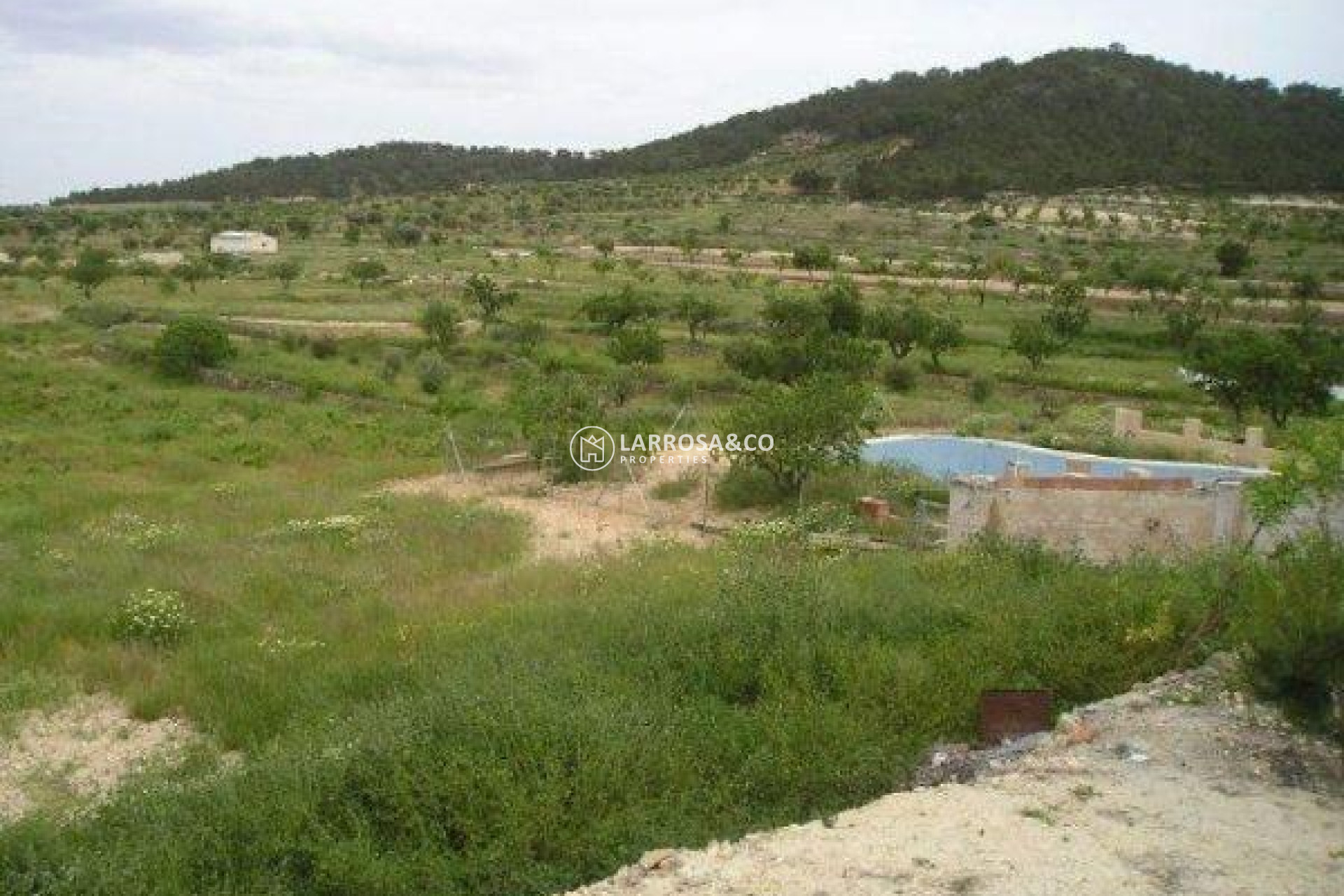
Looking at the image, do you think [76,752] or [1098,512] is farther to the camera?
[1098,512]

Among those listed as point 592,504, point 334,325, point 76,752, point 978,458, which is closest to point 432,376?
point 334,325

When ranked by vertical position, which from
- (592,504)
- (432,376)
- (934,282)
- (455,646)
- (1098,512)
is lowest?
(592,504)

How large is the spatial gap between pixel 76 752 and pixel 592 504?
936 centimetres

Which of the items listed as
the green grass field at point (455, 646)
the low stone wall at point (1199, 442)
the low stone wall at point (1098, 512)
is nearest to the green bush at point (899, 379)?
the green grass field at point (455, 646)

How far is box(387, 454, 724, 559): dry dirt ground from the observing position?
1534 centimetres

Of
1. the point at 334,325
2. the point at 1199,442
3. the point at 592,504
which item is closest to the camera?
the point at 592,504

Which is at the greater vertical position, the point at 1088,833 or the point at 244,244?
the point at 244,244

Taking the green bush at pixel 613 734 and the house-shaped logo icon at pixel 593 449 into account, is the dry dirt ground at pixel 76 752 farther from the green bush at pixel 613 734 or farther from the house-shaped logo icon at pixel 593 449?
the house-shaped logo icon at pixel 593 449

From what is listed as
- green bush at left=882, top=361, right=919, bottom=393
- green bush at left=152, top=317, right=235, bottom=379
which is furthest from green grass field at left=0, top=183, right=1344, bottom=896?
green bush at left=882, top=361, right=919, bottom=393

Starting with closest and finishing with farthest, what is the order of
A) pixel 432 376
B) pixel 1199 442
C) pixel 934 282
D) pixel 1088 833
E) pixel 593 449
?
1. pixel 1088 833
2. pixel 593 449
3. pixel 1199 442
4. pixel 432 376
5. pixel 934 282

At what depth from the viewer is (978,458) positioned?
2055cm

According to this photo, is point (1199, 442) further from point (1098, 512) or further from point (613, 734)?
point (613, 734)

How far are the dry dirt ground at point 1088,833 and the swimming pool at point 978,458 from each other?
11.2m

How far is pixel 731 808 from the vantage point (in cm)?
699
